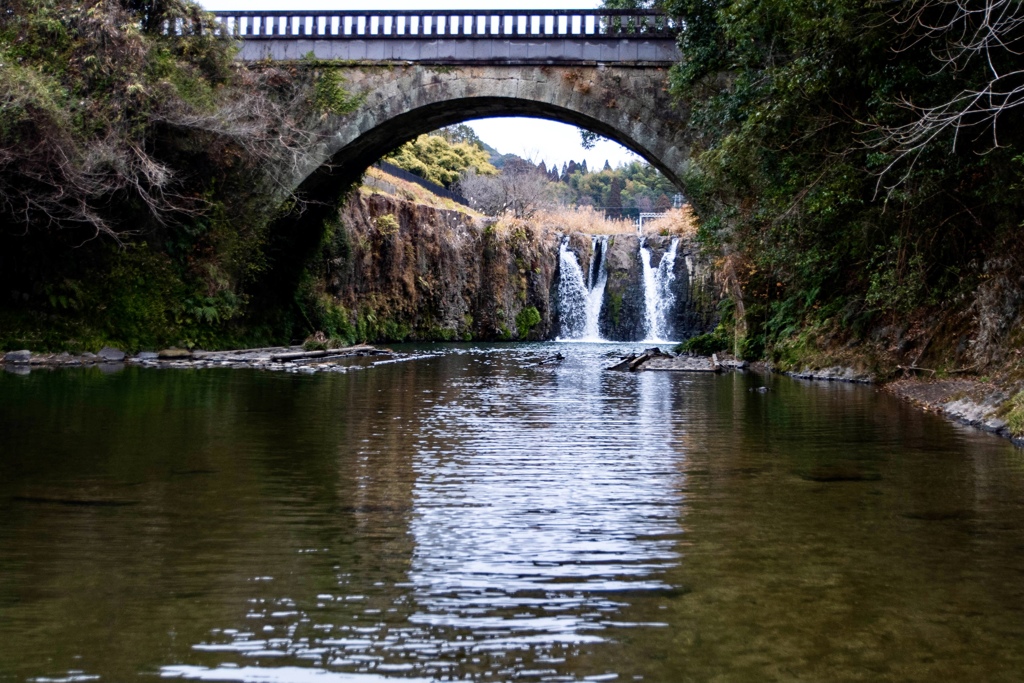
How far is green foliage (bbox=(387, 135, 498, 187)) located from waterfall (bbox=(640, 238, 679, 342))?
48.8ft

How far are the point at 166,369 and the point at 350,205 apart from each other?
14.8m

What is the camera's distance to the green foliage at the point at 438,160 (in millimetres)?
50281

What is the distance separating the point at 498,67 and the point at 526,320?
20.0 metres

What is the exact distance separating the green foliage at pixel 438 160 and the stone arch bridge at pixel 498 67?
88.0 ft

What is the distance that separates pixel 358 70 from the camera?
21250 millimetres

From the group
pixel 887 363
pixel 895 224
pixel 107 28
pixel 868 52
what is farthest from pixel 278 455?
pixel 107 28

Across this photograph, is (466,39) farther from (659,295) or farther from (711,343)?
(659,295)

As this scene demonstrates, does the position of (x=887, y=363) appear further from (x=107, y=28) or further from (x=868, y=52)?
(x=107, y=28)

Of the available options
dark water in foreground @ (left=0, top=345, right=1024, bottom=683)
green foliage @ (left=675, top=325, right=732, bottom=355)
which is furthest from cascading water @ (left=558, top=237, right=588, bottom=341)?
dark water in foreground @ (left=0, top=345, right=1024, bottom=683)

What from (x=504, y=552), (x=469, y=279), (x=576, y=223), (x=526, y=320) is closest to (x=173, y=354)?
(x=504, y=552)

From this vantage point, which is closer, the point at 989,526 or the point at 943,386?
the point at 989,526

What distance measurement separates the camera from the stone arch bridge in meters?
20.5

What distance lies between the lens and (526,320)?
40188mm

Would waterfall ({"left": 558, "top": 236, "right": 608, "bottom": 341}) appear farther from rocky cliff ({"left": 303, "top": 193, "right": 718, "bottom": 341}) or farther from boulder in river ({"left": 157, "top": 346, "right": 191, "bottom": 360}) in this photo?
boulder in river ({"left": 157, "top": 346, "right": 191, "bottom": 360})
